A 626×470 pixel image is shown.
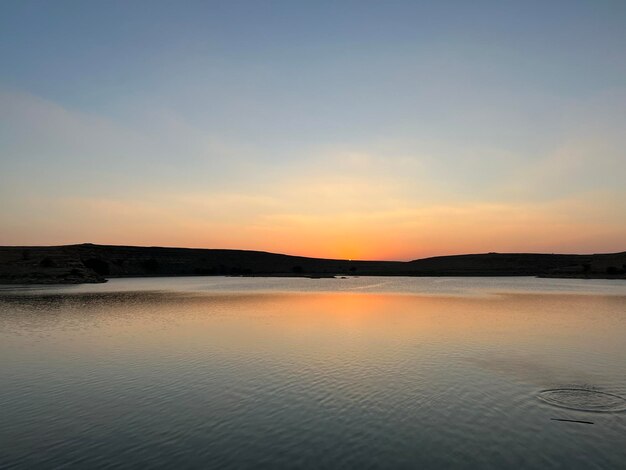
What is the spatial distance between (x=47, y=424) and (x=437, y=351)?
22.3 metres

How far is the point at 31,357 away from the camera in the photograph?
27969 mm

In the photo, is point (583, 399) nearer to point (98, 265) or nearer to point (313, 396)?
point (313, 396)

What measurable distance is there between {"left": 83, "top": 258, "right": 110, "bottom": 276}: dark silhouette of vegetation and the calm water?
493 ft

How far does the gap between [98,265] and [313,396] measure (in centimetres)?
18404

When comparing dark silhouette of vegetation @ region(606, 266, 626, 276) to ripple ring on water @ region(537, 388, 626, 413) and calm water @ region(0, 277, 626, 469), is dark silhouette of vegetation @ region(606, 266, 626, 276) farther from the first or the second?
ripple ring on water @ region(537, 388, 626, 413)

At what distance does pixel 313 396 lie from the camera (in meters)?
19.6

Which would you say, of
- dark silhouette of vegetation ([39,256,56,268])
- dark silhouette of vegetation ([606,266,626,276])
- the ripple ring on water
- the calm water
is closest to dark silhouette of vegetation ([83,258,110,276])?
dark silhouette of vegetation ([39,256,56,268])

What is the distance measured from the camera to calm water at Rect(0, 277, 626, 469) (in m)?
13.7

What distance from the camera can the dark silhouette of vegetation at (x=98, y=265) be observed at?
177387 millimetres

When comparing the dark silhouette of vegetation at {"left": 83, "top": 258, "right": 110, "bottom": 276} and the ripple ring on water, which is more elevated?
the dark silhouette of vegetation at {"left": 83, "top": 258, "right": 110, "bottom": 276}

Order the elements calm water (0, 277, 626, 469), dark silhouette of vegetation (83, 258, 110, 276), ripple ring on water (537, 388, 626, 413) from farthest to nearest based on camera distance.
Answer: dark silhouette of vegetation (83, 258, 110, 276), ripple ring on water (537, 388, 626, 413), calm water (0, 277, 626, 469)

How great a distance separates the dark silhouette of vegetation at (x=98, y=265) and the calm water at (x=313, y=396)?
15016 cm

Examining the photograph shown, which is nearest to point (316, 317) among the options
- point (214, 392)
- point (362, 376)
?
point (362, 376)

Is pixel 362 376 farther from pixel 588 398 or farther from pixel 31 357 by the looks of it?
pixel 31 357
